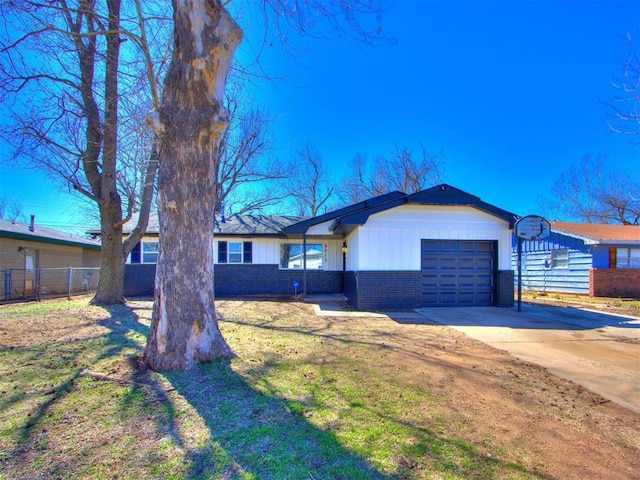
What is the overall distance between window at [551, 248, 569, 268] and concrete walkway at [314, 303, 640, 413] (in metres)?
7.37

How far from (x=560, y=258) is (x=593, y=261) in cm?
181

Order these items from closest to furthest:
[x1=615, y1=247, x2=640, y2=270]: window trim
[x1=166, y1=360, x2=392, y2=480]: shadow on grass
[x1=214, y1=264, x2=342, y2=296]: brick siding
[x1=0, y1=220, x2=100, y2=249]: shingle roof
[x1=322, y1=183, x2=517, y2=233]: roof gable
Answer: [x1=166, y1=360, x2=392, y2=480]: shadow on grass, [x1=322, y1=183, x2=517, y2=233]: roof gable, [x1=0, y1=220, x2=100, y2=249]: shingle roof, [x1=214, y1=264, x2=342, y2=296]: brick siding, [x1=615, y1=247, x2=640, y2=270]: window trim

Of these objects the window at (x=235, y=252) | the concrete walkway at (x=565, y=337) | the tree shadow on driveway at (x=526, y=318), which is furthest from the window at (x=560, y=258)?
the window at (x=235, y=252)

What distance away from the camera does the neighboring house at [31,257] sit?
510 inches

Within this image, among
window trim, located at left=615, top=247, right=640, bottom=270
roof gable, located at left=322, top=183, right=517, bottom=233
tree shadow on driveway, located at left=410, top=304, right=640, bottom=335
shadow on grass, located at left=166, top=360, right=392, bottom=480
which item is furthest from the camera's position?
window trim, located at left=615, top=247, right=640, bottom=270

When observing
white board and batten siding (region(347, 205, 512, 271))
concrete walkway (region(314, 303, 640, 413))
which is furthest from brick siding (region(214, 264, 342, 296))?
white board and batten siding (region(347, 205, 512, 271))

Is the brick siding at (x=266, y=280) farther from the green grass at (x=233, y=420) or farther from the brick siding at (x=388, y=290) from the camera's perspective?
the green grass at (x=233, y=420)

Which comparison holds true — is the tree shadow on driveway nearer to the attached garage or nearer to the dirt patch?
the attached garage

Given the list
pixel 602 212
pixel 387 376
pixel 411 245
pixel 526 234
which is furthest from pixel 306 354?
pixel 602 212

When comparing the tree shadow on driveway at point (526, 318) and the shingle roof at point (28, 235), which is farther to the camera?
the shingle roof at point (28, 235)

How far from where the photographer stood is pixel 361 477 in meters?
2.17

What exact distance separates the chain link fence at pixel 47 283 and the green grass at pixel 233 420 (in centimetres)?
992

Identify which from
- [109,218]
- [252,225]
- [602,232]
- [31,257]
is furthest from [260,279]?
[602,232]

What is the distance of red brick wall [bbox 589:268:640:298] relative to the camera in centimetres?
1504
